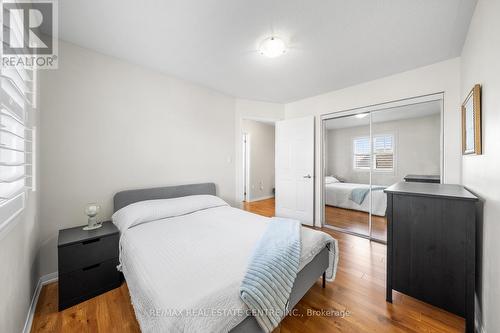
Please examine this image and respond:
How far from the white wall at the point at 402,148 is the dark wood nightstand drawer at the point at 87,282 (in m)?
3.45

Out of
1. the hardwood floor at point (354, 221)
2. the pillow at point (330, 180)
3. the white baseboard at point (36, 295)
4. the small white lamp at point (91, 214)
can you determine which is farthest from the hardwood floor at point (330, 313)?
the pillow at point (330, 180)

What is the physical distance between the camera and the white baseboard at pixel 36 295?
135 cm

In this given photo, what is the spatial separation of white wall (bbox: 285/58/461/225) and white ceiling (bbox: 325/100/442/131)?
15 cm

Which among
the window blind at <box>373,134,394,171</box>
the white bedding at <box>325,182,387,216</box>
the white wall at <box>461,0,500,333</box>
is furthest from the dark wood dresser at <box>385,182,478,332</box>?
the white bedding at <box>325,182,387,216</box>

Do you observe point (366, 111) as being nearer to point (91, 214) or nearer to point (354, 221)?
point (354, 221)

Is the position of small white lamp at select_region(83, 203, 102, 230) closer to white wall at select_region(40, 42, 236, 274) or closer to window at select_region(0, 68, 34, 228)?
white wall at select_region(40, 42, 236, 274)

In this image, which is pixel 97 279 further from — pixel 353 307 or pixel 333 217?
pixel 333 217

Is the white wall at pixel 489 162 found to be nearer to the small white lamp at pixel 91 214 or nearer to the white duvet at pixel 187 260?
the white duvet at pixel 187 260

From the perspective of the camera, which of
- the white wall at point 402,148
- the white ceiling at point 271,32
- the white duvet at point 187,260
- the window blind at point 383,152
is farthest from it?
the window blind at point 383,152

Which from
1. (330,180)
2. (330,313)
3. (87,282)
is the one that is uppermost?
(330,180)

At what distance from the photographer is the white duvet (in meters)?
0.88

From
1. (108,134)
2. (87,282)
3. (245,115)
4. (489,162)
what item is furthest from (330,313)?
(245,115)

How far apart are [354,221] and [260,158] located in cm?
319

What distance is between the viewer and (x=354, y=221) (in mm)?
3389
